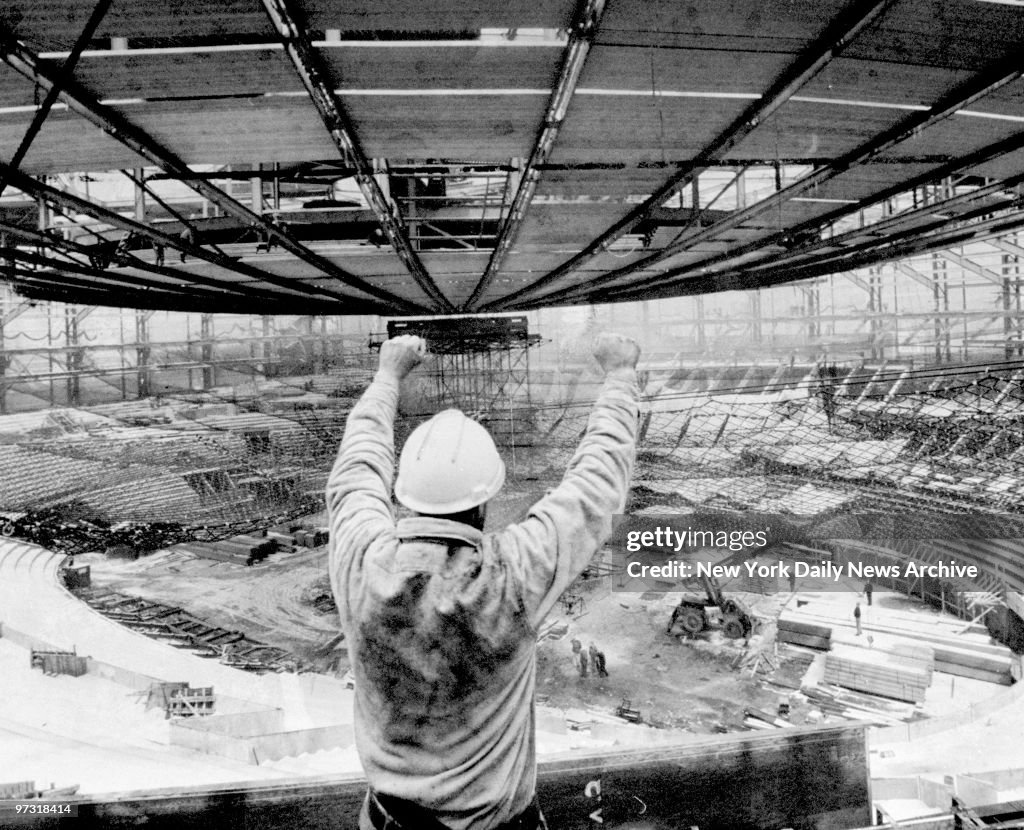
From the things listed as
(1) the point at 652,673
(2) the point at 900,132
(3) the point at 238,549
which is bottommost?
(1) the point at 652,673

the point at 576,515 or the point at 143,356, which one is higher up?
the point at 143,356

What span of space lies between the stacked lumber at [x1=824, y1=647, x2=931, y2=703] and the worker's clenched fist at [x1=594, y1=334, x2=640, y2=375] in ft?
22.1

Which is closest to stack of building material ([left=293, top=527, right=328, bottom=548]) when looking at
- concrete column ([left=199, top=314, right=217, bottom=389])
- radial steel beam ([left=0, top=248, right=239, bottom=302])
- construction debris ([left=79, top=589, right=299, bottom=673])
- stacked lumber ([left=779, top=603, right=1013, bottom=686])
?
construction debris ([left=79, top=589, right=299, bottom=673])

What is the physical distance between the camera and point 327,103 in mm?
1652

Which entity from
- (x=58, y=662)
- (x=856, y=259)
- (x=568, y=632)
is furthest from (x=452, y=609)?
(x=568, y=632)

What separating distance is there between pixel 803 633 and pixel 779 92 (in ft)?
22.3

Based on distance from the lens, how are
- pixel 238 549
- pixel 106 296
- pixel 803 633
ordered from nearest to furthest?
1. pixel 106 296
2. pixel 803 633
3. pixel 238 549

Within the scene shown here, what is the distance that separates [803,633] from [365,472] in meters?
7.52

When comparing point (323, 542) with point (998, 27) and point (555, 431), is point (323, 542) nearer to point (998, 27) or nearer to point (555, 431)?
point (555, 431)

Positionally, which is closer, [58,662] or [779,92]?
[779,92]

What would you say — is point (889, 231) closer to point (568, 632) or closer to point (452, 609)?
point (452, 609)

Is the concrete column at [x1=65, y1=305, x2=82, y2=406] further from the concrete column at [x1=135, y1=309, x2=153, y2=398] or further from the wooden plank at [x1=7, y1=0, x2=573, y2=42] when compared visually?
the wooden plank at [x1=7, y1=0, x2=573, y2=42]

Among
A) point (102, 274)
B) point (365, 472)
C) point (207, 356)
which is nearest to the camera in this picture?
point (365, 472)

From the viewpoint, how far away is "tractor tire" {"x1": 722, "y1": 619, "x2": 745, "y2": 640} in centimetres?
720
